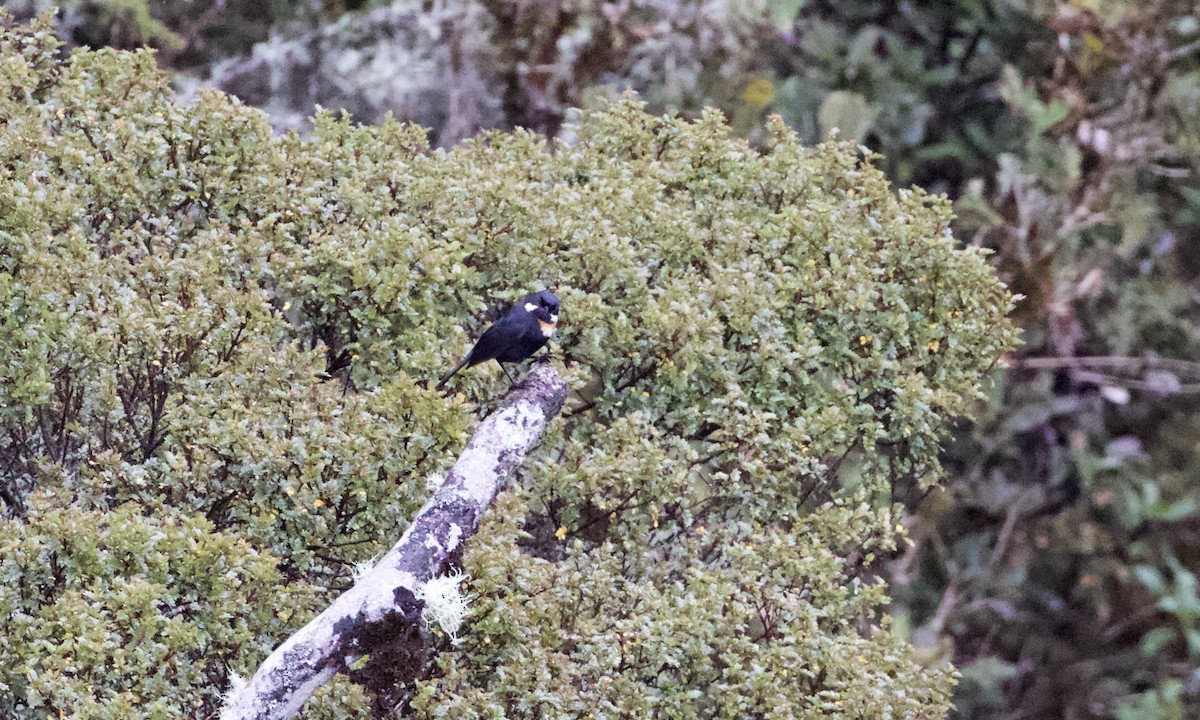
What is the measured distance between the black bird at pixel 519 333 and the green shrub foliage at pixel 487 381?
0.29 m

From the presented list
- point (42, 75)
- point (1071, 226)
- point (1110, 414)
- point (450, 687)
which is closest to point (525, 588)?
point (450, 687)

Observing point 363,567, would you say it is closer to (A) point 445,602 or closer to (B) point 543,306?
(A) point 445,602

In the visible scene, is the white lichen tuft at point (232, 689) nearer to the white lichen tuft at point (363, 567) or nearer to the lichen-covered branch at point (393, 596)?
the lichen-covered branch at point (393, 596)

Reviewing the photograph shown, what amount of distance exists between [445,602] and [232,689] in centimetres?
118

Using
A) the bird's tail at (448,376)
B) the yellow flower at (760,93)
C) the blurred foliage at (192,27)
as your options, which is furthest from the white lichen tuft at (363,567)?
the blurred foliage at (192,27)

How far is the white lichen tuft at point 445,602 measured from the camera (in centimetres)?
828

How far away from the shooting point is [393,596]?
26.3 ft

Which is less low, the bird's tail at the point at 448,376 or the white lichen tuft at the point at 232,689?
the bird's tail at the point at 448,376

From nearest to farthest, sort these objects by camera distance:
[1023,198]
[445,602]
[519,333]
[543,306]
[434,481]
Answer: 1. [445,602]
2. [434,481]
3. [519,333]
4. [543,306]
5. [1023,198]

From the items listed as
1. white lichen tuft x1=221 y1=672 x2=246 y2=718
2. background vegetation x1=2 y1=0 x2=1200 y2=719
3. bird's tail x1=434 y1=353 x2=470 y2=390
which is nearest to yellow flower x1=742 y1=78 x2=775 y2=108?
background vegetation x1=2 y1=0 x2=1200 y2=719

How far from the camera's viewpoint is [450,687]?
8.68 metres

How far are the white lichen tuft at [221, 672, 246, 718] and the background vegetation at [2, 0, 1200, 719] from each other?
8.92 meters

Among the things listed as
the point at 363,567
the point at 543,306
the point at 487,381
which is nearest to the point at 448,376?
the point at 487,381

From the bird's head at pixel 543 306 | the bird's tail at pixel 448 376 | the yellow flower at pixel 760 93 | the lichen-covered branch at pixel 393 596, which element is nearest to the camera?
the lichen-covered branch at pixel 393 596
